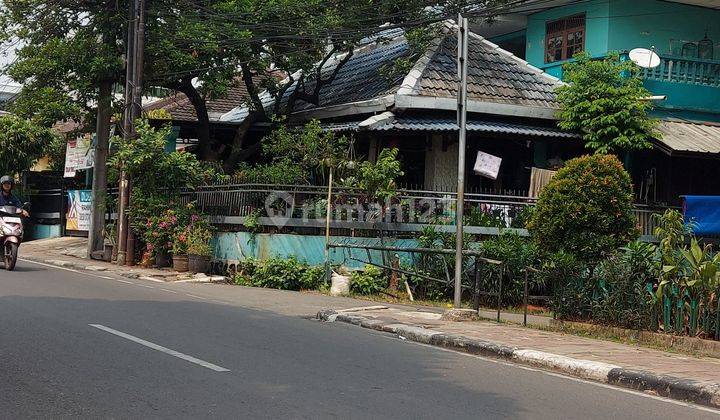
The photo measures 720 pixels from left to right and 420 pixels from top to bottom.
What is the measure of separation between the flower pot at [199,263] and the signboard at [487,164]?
6.72m

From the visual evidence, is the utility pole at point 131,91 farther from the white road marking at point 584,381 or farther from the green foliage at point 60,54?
the white road marking at point 584,381

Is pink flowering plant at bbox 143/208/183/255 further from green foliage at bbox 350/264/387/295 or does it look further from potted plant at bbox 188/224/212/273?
green foliage at bbox 350/264/387/295

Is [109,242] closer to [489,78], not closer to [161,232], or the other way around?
[161,232]

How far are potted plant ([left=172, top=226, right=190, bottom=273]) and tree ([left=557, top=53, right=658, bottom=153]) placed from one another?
928cm

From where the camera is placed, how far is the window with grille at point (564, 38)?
2130 centimetres

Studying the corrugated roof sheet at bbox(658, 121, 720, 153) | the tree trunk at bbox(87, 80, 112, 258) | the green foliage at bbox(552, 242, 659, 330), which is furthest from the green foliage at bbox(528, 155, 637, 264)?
the tree trunk at bbox(87, 80, 112, 258)

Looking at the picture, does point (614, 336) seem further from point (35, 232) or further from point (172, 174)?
point (35, 232)

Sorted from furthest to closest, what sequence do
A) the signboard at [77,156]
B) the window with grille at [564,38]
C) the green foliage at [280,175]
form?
the signboard at [77,156], the window with grille at [564,38], the green foliage at [280,175]

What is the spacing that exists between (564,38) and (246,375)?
57.7 feet

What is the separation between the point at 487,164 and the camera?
1870 cm

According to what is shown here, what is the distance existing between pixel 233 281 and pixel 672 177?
1157 centimetres

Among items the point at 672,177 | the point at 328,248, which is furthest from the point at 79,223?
the point at 672,177

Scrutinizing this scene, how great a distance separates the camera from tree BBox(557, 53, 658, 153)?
59.1ft

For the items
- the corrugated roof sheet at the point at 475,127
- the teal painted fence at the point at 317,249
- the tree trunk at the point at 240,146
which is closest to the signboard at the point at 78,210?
the tree trunk at the point at 240,146
